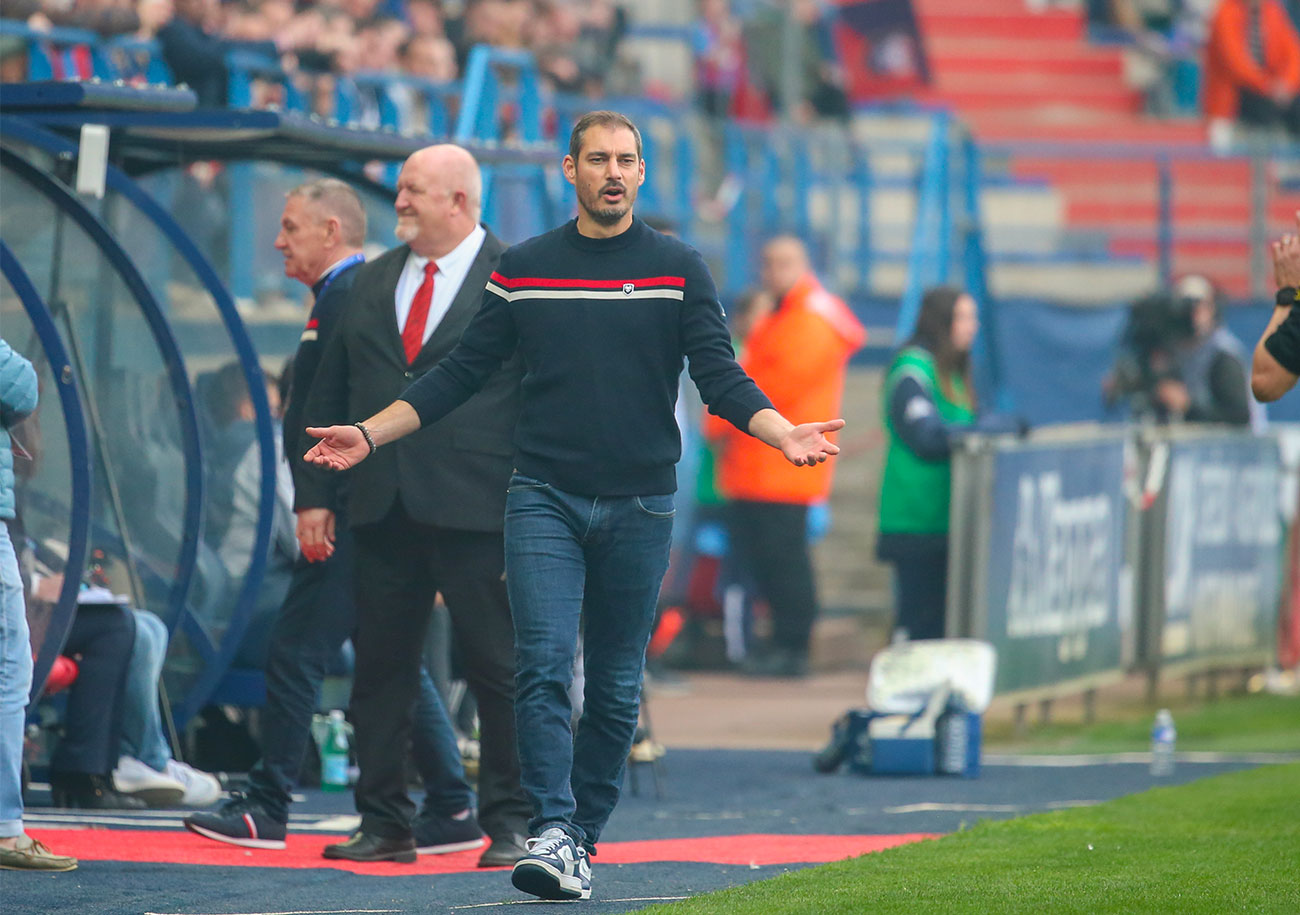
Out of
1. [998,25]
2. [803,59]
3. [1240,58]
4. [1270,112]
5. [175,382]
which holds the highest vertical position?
[998,25]

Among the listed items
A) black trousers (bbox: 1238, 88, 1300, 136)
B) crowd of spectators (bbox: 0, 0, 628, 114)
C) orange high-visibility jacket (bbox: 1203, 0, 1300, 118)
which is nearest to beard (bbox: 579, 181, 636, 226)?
crowd of spectators (bbox: 0, 0, 628, 114)

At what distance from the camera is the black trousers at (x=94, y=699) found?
8086 mm

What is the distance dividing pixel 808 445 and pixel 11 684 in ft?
8.10

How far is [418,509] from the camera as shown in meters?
6.79

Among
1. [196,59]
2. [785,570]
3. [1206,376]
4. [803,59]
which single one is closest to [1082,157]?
[1206,376]

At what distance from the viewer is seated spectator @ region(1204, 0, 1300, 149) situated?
70.5 ft

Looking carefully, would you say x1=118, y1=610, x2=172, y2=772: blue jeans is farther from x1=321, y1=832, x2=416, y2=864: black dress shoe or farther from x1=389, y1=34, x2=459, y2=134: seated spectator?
x1=389, y1=34, x2=459, y2=134: seated spectator

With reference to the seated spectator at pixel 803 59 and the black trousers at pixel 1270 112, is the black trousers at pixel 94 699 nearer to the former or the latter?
the seated spectator at pixel 803 59

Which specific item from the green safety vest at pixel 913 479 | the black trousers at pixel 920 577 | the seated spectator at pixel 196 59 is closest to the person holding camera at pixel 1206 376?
the green safety vest at pixel 913 479

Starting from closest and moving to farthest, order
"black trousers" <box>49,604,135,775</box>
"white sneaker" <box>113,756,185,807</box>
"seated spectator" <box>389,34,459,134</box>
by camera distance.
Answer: "black trousers" <box>49,604,135,775</box> → "white sneaker" <box>113,756,185,807</box> → "seated spectator" <box>389,34,459,134</box>

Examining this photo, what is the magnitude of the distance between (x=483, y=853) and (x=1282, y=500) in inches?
312

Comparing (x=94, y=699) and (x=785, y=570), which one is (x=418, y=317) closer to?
(x=94, y=699)

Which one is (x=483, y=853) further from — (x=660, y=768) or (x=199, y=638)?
(x=660, y=768)

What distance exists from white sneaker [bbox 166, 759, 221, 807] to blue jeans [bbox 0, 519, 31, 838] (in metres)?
1.71
